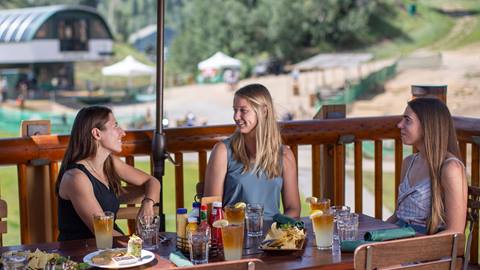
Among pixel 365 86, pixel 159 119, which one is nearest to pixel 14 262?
pixel 159 119

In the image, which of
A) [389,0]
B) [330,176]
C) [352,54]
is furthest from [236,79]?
[330,176]

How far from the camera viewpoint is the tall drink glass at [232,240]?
92.0 inches

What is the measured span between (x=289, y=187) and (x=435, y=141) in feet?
2.27

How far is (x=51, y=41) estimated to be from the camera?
149 feet

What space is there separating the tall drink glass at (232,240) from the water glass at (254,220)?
283 millimetres

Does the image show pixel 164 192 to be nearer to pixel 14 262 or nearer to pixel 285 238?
pixel 285 238

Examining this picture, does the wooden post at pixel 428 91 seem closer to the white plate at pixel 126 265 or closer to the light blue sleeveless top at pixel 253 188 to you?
the light blue sleeveless top at pixel 253 188

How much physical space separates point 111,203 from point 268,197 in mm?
692

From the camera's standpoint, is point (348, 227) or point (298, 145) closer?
point (348, 227)

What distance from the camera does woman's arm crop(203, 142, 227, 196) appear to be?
10.7 feet

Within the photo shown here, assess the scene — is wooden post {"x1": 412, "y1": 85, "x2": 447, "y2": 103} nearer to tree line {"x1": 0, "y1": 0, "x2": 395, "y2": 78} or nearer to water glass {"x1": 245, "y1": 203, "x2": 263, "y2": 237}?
water glass {"x1": 245, "y1": 203, "x2": 263, "y2": 237}

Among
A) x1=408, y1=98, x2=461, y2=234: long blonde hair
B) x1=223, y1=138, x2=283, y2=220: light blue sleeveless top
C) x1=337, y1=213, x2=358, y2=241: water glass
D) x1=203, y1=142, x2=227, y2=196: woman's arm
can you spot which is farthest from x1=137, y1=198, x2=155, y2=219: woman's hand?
x1=408, y1=98, x2=461, y2=234: long blonde hair

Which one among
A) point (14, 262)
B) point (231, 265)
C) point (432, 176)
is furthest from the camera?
point (432, 176)

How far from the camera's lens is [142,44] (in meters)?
54.1
